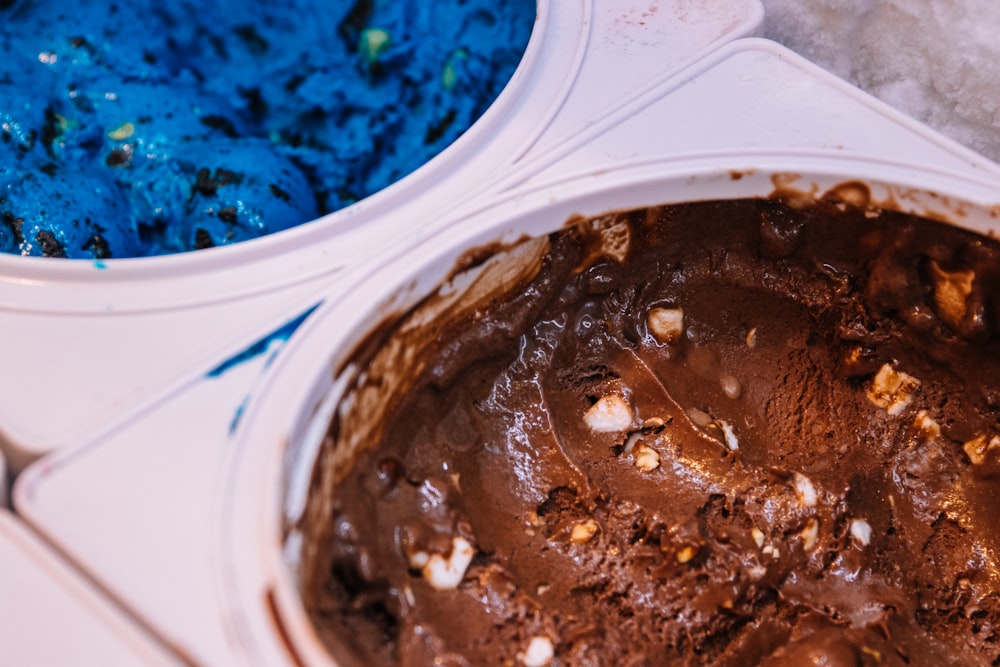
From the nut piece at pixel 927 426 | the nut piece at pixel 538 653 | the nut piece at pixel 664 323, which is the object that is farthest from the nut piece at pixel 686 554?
the nut piece at pixel 927 426

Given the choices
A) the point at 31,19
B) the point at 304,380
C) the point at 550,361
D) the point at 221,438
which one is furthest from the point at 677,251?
the point at 31,19

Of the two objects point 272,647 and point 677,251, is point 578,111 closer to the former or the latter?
point 677,251

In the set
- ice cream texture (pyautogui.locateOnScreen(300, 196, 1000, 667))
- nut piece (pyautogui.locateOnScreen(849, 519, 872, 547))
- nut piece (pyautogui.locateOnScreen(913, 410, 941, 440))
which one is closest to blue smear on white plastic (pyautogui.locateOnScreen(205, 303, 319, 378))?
ice cream texture (pyautogui.locateOnScreen(300, 196, 1000, 667))

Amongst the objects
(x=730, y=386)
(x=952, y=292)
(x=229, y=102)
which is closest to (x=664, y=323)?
(x=730, y=386)

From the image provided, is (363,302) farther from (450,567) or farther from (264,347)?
(450,567)

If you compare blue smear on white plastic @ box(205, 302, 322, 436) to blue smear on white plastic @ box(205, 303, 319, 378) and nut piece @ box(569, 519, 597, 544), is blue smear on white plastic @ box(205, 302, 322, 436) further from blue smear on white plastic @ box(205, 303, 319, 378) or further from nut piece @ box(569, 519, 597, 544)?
nut piece @ box(569, 519, 597, 544)

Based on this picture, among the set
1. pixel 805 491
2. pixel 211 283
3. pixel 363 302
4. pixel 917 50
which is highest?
pixel 211 283

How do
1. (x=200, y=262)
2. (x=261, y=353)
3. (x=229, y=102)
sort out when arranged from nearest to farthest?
(x=261, y=353) → (x=200, y=262) → (x=229, y=102)

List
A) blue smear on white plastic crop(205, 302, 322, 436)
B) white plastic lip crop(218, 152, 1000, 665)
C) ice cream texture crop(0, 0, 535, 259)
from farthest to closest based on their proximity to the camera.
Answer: ice cream texture crop(0, 0, 535, 259)
blue smear on white plastic crop(205, 302, 322, 436)
white plastic lip crop(218, 152, 1000, 665)
